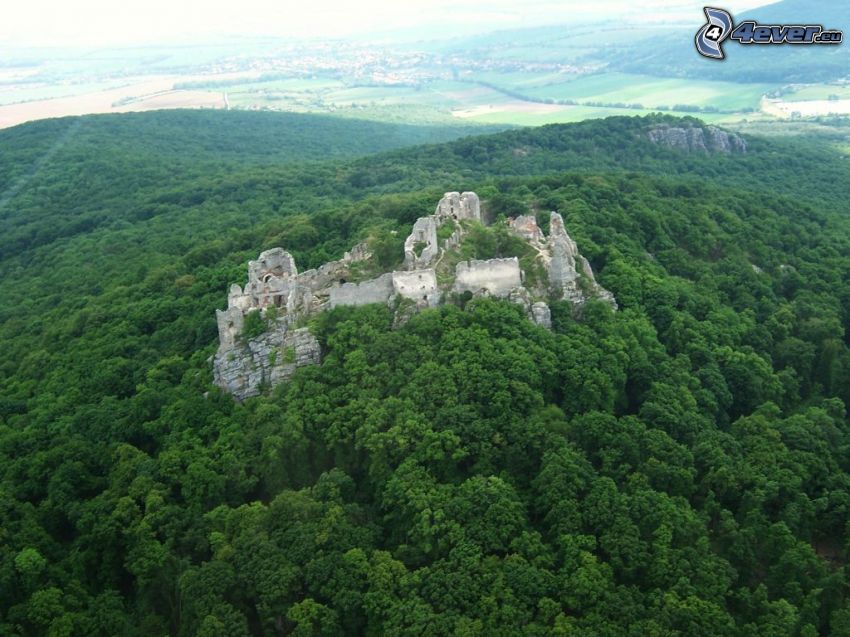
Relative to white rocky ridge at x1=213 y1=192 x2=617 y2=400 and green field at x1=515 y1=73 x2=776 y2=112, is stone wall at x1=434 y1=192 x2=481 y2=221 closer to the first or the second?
white rocky ridge at x1=213 y1=192 x2=617 y2=400

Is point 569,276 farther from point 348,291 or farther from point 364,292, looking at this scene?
point 348,291

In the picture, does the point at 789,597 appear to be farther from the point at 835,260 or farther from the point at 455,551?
the point at 835,260

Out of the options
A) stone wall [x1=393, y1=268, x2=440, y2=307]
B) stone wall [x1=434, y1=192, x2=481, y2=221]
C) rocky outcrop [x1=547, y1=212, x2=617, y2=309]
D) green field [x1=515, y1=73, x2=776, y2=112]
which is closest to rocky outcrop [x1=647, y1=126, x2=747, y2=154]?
green field [x1=515, y1=73, x2=776, y2=112]

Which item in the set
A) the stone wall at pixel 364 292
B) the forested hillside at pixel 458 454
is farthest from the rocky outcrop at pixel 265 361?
the stone wall at pixel 364 292

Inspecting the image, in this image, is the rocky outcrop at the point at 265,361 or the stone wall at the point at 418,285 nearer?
the rocky outcrop at the point at 265,361

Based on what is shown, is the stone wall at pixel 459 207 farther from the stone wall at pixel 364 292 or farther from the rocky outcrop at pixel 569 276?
the stone wall at pixel 364 292

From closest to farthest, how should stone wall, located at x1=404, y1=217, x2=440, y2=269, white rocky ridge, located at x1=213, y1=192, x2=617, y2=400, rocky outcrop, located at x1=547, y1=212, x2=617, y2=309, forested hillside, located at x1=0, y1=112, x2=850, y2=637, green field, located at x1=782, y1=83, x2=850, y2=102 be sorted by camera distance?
forested hillside, located at x1=0, y1=112, x2=850, y2=637
white rocky ridge, located at x1=213, y1=192, x2=617, y2=400
stone wall, located at x1=404, y1=217, x2=440, y2=269
rocky outcrop, located at x1=547, y1=212, x2=617, y2=309
green field, located at x1=782, y1=83, x2=850, y2=102

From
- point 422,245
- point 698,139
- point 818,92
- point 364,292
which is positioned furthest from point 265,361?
point 818,92
